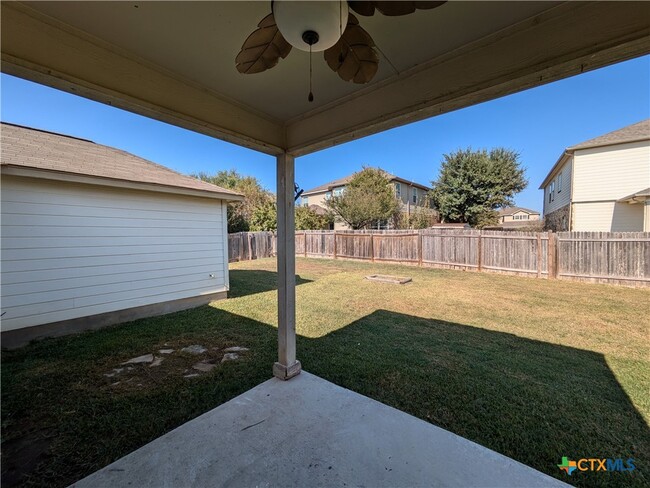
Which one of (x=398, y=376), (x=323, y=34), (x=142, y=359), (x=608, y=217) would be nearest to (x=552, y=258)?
(x=608, y=217)

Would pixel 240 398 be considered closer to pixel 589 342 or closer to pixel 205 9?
pixel 205 9

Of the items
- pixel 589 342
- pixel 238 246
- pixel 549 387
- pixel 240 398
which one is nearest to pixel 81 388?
pixel 240 398

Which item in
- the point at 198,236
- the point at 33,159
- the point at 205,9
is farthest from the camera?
the point at 198,236

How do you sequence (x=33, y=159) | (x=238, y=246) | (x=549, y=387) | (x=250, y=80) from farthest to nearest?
(x=238, y=246) → (x=33, y=159) → (x=549, y=387) → (x=250, y=80)

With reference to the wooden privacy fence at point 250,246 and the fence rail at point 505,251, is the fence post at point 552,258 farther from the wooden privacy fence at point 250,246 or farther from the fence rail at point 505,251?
the wooden privacy fence at point 250,246

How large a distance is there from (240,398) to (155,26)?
103 inches

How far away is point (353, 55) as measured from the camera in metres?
1.11

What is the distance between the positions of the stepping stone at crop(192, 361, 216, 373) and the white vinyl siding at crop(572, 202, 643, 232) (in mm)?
14021

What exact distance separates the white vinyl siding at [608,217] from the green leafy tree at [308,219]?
13.0 metres

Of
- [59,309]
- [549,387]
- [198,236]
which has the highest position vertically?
[198,236]

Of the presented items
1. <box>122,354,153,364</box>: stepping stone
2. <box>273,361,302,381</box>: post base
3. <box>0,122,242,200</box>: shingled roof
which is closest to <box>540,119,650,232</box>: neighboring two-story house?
<box>273,361,302,381</box>: post base

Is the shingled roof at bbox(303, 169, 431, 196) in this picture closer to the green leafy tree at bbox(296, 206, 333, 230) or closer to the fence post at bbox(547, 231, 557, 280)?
the green leafy tree at bbox(296, 206, 333, 230)

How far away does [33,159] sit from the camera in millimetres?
3893

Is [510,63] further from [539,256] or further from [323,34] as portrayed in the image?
[539,256]
